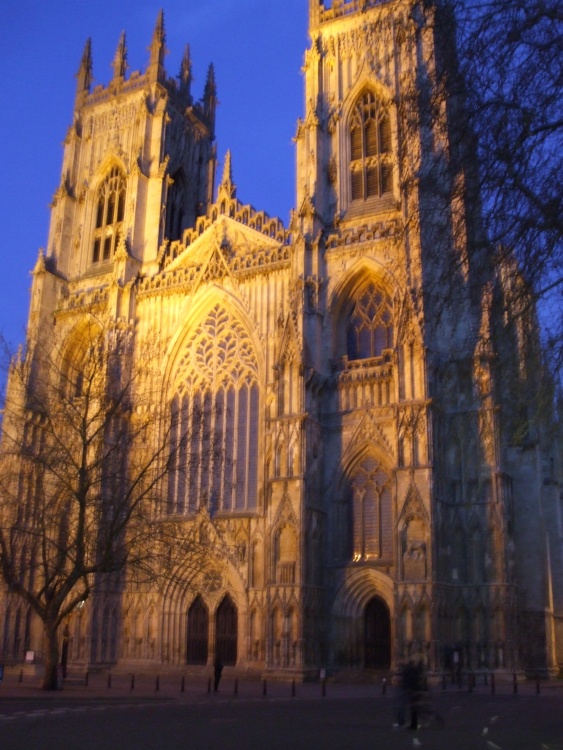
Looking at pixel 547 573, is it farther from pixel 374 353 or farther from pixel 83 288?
pixel 83 288

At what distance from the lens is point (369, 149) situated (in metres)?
38.5

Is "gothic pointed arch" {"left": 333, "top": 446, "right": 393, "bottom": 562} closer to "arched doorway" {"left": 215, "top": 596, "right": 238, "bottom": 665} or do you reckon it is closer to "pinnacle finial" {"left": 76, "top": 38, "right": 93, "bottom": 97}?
"arched doorway" {"left": 215, "top": 596, "right": 238, "bottom": 665}

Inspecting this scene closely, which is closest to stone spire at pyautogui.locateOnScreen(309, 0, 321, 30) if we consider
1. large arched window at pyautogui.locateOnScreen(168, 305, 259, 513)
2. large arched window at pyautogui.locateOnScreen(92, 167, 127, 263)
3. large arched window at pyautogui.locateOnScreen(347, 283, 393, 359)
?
large arched window at pyautogui.locateOnScreen(92, 167, 127, 263)

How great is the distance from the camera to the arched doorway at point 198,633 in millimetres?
33656

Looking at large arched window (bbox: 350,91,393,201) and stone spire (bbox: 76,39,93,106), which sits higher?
stone spire (bbox: 76,39,93,106)

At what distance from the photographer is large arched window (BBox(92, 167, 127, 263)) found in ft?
144

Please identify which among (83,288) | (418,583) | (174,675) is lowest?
(174,675)

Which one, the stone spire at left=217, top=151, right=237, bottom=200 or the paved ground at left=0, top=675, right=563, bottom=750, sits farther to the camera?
the stone spire at left=217, top=151, right=237, bottom=200

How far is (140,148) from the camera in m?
43.9

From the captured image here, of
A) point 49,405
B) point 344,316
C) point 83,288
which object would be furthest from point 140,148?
point 49,405

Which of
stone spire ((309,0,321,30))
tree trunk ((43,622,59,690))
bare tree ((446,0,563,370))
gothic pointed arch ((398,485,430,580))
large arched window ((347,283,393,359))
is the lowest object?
tree trunk ((43,622,59,690))

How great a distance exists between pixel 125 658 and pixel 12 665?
18.4ft

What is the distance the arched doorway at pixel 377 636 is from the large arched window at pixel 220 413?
633cm

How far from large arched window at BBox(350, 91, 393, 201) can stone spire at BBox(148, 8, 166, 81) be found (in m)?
12.6
